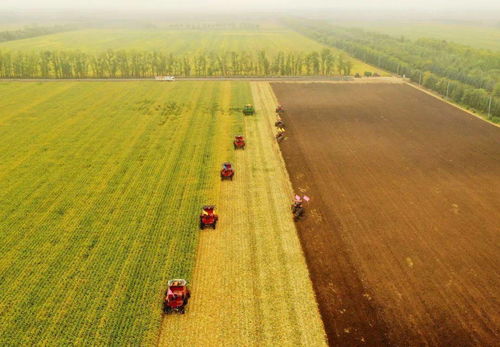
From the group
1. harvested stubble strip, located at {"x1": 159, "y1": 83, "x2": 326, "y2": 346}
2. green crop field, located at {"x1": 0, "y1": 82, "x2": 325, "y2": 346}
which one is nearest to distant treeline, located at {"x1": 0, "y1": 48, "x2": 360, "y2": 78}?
green crop field, located at {"x1": 0, "y1": 82, "x2": 325, "y2": 346}

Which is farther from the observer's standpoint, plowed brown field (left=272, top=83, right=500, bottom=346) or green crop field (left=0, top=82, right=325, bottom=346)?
plowed brown field (left=272, top=83, right=500, bottom=346)

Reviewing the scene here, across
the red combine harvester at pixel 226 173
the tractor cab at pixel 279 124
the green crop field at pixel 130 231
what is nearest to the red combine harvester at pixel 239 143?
the green crop field at pixel 130 231

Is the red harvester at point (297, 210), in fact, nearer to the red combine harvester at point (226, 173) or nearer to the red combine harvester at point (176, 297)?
the red combine harvester at point (226, 173)

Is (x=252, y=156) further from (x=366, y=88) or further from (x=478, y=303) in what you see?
(x=366, y=88)

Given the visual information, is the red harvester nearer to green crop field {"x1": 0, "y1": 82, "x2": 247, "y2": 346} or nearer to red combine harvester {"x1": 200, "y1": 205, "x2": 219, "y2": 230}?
red combine harvester {"x1": 200, "y1": 205, "x2": 219, "y2": 230}

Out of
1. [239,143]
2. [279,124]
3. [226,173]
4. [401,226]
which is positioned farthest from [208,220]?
[279,124]

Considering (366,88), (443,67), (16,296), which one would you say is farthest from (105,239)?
(443,67)
